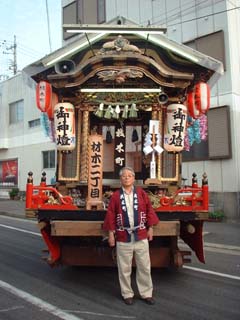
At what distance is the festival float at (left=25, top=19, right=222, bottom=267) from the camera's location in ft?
21.6

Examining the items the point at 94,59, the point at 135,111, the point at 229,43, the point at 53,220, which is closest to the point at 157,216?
the point at 53,220

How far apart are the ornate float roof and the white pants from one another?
3.18 metres

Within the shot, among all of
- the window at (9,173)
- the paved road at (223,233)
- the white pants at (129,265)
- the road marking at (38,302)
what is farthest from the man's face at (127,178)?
the window at (9,173)

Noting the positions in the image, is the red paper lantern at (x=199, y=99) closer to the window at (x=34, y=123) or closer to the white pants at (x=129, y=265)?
the white pants at (x=129, y=265)

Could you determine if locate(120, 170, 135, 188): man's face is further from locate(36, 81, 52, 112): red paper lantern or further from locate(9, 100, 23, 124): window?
locate(9, 100, 23, 124): window

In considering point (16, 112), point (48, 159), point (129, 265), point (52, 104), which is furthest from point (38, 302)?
point (16, 112)

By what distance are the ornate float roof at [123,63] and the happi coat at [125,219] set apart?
8.67 ft

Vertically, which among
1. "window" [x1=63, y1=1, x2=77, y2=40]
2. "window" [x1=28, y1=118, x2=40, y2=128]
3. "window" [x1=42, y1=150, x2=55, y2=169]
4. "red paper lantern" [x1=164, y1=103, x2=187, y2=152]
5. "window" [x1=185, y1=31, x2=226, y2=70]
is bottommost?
"red paper lantern" [x1=164, y1=103, x2=187, y2=152]

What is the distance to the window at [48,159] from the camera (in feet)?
83.9

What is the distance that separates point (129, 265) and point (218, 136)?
10.8 m

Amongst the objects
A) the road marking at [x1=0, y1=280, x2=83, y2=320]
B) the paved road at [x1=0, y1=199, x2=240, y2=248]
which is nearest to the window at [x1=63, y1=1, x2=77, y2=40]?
the paved road at [x1=0, y1=199, x2=240, y2=248]

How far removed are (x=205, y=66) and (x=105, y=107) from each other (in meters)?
2.05

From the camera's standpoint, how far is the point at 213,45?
15.7 meters

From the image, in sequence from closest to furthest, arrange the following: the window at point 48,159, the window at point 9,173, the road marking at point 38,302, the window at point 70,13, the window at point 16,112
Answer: the road marking at point 38,302, the window at point 70,13, the window at point 48,159, the window at point 16,112, the window at point 9,173
